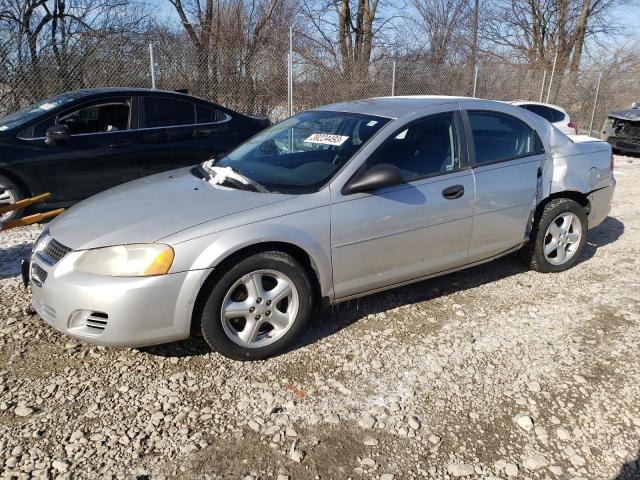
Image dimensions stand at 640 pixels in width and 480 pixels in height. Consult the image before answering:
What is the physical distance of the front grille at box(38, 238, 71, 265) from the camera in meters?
2.93

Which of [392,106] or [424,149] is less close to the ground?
[392,106]

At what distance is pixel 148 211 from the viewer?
311 centimetres

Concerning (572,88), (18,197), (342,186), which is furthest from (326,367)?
(572,88)

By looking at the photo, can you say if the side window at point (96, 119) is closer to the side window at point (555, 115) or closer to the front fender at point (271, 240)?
the front fender at point (271, 240)

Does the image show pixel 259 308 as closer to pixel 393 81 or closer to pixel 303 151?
pixel 303 151

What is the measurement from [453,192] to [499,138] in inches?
30.3

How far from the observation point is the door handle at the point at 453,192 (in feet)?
12.0

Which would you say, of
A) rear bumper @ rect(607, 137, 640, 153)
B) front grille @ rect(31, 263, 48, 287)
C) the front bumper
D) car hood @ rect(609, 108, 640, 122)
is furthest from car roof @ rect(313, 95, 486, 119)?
rear bumper @ rect(607, 137, 640, 153)

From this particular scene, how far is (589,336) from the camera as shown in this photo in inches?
139

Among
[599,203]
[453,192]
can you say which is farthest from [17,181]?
[599,203]

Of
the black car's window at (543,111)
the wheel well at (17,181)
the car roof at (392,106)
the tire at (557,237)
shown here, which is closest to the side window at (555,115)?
the black car's window at (543,111)

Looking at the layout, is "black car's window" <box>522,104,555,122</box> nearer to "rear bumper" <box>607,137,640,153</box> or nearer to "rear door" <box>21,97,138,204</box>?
"rear bumper" <box>607,137,640,153</box>

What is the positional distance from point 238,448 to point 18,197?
14.9 feet

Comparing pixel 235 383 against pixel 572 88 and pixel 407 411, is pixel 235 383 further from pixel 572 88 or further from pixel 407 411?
pixel 572 88
